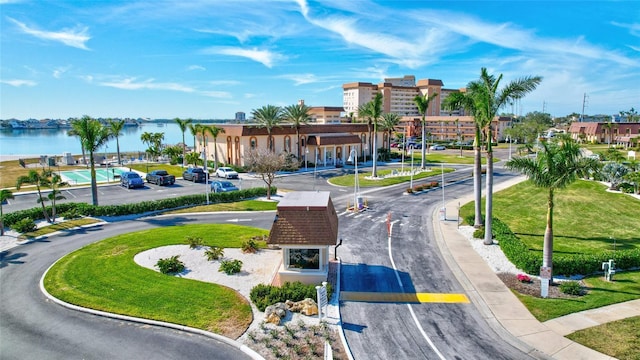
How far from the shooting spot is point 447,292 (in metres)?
19.2

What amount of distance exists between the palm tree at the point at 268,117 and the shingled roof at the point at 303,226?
4106cm

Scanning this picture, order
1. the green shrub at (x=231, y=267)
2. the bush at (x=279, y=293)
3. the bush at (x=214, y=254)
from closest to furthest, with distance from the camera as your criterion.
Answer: the bush at (x=279, y=293) < the green shrub at (x=231, y=267) < the bush at (x=214, y=254)

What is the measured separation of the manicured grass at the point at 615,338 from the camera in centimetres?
1394

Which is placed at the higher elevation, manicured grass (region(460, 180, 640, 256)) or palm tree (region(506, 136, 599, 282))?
palm tree (region(506, 136, 599, 282))

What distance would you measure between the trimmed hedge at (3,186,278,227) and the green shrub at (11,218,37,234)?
1.05 meters

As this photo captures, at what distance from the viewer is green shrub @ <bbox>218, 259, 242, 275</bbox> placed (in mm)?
20931

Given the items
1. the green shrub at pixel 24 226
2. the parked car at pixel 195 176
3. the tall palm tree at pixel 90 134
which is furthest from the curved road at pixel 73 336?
the parked car at pixel 195 176

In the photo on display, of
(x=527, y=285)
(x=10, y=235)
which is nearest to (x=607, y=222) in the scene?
(x=527, y=285)

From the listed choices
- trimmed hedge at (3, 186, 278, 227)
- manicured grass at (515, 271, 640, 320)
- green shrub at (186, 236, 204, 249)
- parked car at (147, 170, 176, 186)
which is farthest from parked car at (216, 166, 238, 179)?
manicured grass at (515, 271, 640, 320)

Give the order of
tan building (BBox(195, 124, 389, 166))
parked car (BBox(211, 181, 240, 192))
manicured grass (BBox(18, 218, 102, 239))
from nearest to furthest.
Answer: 1. manicured grass (BBox(18, 218, 102, 239))
2. parked car (BBox(211, 181, 240, 192))
3. tan building (BBox(195, 124, 389, 166))

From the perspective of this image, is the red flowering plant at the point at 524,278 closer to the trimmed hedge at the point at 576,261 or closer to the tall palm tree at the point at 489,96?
the trimmed hedge at the point at 576,261

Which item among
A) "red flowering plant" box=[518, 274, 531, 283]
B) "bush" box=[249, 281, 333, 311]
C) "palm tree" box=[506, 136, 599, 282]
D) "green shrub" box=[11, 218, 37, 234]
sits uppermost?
"palm tree" box=[506, 136, 599, 282]

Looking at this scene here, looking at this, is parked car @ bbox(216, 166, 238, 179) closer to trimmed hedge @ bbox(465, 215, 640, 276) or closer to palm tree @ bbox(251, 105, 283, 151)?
palm tree @ bbox(251, 105, 283, 151)

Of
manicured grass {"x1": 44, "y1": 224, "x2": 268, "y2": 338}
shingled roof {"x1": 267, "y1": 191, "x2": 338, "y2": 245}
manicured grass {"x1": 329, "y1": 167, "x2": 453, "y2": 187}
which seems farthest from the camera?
manicured grass {"x1": 329, "y1": 167, "x2": 453, "y2": 187}
